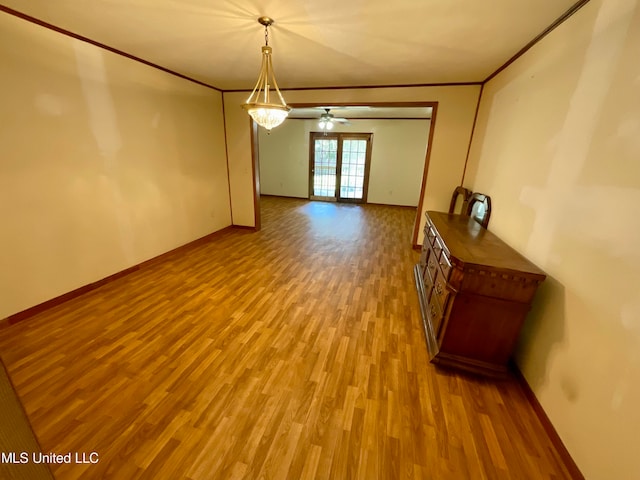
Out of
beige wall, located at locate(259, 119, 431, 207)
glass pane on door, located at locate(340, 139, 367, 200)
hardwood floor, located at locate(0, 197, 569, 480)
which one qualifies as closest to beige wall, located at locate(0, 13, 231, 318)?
hardwood floor, located at locate(0, 197, 569, 480)

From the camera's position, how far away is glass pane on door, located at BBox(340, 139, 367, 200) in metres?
7.58

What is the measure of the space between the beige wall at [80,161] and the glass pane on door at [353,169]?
4669mm

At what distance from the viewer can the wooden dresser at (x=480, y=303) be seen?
64.8 inches

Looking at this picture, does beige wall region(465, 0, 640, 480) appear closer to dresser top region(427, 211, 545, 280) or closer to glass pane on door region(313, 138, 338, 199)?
dresser top region(427, 211, 545, 280)

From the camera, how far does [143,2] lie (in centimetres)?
183

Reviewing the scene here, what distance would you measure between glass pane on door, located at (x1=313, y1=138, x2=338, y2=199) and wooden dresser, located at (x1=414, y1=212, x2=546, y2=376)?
20.6ft

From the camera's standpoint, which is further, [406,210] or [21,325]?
[406,210]

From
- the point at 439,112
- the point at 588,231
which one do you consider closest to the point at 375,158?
the point at 439,112

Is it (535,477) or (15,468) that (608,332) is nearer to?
(535,477)

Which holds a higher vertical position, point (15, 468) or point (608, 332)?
point (15, 468)

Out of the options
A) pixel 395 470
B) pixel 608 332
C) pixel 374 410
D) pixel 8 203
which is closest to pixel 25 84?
pixel 8 203

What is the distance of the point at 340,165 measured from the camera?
25.7ft

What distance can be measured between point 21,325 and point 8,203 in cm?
103

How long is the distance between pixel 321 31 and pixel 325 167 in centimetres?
587
